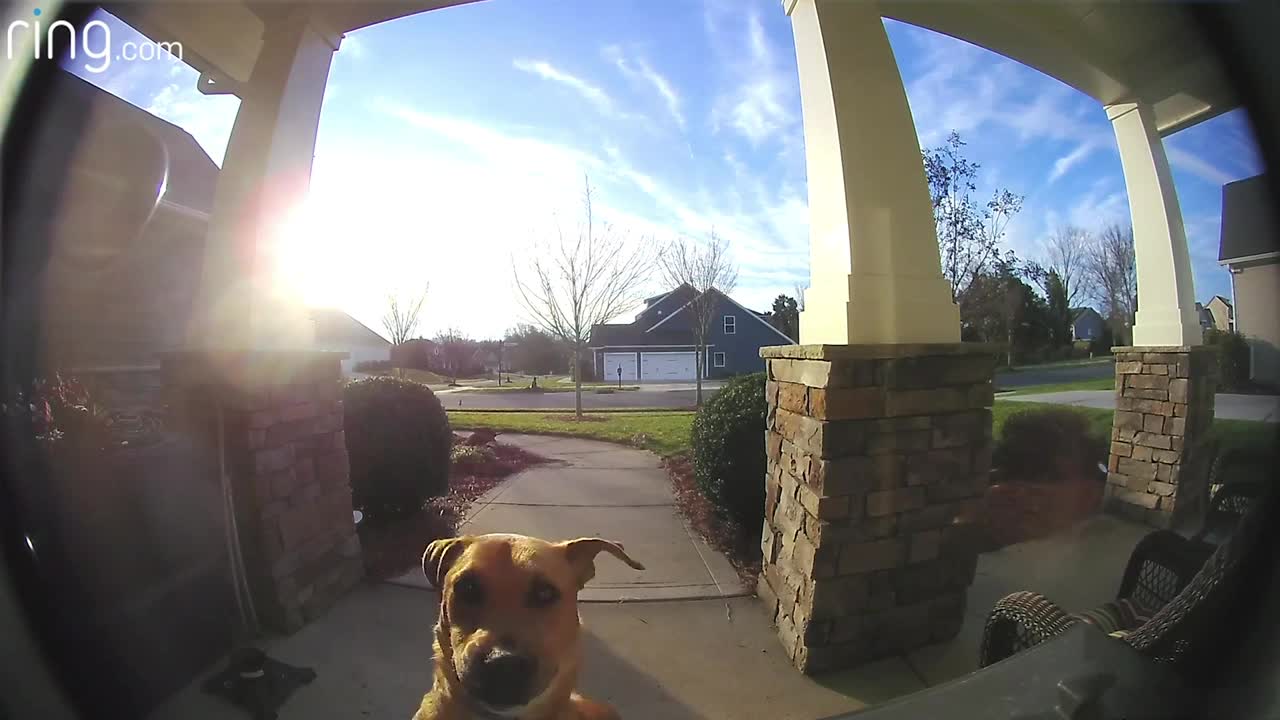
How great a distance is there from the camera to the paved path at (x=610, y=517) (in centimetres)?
146

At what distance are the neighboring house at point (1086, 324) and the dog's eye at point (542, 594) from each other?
1.82m

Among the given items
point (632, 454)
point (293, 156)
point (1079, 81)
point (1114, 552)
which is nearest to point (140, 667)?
point (293, 156)

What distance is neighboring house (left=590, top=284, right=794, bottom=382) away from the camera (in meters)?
1.95

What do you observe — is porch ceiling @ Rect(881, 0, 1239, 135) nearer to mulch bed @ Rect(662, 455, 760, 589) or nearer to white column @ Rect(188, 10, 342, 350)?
mulch bed @ Rect(662, 455, 760, 589)

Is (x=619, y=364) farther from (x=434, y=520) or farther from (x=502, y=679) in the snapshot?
(x=502, y=679)

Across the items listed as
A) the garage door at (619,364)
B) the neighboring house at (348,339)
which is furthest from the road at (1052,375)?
the neighboring house at (348,339)

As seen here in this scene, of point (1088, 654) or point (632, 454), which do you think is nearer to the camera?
point (1088, 654)

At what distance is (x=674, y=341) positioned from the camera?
7.24ft

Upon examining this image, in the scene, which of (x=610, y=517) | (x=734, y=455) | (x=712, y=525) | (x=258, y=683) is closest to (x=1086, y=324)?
(x=734, y=455)

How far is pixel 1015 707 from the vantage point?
39.9 inches

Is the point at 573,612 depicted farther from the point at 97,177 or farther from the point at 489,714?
the point at 97,177

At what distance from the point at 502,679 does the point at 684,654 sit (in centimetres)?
92

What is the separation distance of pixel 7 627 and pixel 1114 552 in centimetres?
297

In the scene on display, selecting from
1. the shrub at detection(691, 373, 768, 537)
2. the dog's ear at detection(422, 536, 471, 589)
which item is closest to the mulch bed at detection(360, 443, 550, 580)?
the dog's ear at detection(422, 536, 471, 589)
